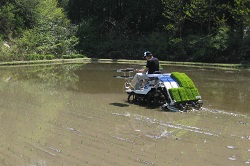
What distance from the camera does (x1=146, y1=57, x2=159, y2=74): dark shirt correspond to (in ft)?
37.4

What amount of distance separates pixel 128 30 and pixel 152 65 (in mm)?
30007

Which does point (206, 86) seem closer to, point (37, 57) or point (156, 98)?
point (156, 98)

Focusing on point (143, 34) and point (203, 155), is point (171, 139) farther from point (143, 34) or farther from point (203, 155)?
point (143, 34)

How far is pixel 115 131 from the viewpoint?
8.17 metres

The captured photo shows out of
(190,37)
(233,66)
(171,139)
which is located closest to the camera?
(171,139)

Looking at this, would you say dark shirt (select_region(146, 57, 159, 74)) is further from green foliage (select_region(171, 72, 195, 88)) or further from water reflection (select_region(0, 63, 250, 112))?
water reflection (select_region(0, 63, 250, 112))

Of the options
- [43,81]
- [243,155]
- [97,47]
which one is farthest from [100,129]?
[97,47]

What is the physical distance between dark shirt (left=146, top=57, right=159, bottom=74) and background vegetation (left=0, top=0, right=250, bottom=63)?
1847 cm

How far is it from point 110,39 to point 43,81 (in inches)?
846

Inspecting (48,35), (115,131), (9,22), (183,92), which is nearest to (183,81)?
(183,92)

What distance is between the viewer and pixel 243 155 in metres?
6.39

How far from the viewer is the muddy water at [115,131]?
6.40 meters

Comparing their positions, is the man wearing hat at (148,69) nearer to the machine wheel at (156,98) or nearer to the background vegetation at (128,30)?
the machine wheel at (156,98)

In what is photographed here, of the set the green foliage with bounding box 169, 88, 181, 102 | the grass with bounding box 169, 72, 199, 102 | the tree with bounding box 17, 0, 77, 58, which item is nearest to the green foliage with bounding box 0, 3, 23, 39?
the tree with bounding box 17, 0, 77, 58
